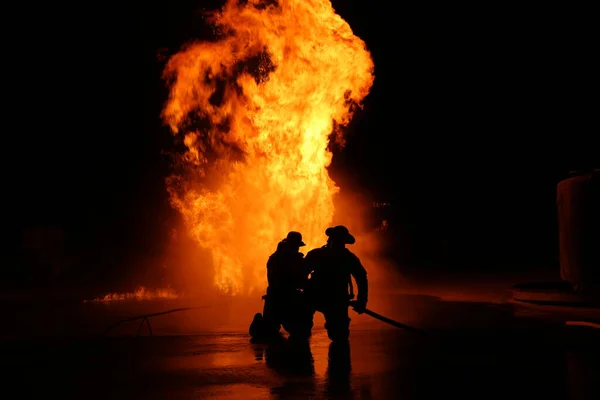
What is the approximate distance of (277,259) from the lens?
9.02m

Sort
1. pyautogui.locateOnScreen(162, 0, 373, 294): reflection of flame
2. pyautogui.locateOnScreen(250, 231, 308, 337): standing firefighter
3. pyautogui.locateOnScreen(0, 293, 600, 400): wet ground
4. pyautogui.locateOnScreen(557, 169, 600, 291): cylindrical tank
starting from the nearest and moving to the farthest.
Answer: pyautogui.locateOnScreen(0, 293, 600, 400): wet ground < pyautogui.locateOnScreen(250, 231, 308, 337): standing firefighter < pyautogui.locateOnScreen(557, 169, 600, 291): cylindrical tank < pyautogui.locateOnScreen(162, 0, 373, 294): reflection of flame

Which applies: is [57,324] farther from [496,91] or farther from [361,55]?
[496,91]

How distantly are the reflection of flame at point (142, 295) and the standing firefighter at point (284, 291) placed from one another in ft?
23.9

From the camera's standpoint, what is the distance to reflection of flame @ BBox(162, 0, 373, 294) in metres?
16.3

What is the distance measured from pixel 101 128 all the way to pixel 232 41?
14.0 m

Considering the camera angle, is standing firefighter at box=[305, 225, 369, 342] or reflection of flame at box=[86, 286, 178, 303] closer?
standing firefighter at box=[305, 225, 369, 342]

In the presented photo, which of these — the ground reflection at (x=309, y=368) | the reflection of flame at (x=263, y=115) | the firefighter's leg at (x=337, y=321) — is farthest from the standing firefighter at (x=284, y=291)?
the reflection of flame at (x=263, y=115)

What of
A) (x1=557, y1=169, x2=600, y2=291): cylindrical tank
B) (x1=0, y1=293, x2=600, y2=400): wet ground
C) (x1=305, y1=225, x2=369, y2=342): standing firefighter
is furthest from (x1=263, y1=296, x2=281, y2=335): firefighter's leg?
(x1=557, y1=169, x2=600, y2=291): cylindrical tank

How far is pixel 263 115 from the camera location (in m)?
16.3

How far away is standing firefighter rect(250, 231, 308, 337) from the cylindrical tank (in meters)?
6.46

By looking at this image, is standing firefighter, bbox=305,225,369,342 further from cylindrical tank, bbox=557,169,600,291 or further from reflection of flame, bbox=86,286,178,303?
reflection of flame, bbox=86,286,178,303

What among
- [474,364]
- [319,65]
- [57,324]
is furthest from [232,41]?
[474,364]

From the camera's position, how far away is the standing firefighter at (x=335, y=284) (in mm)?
8016

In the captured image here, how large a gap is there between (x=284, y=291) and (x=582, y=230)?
22.6ft
